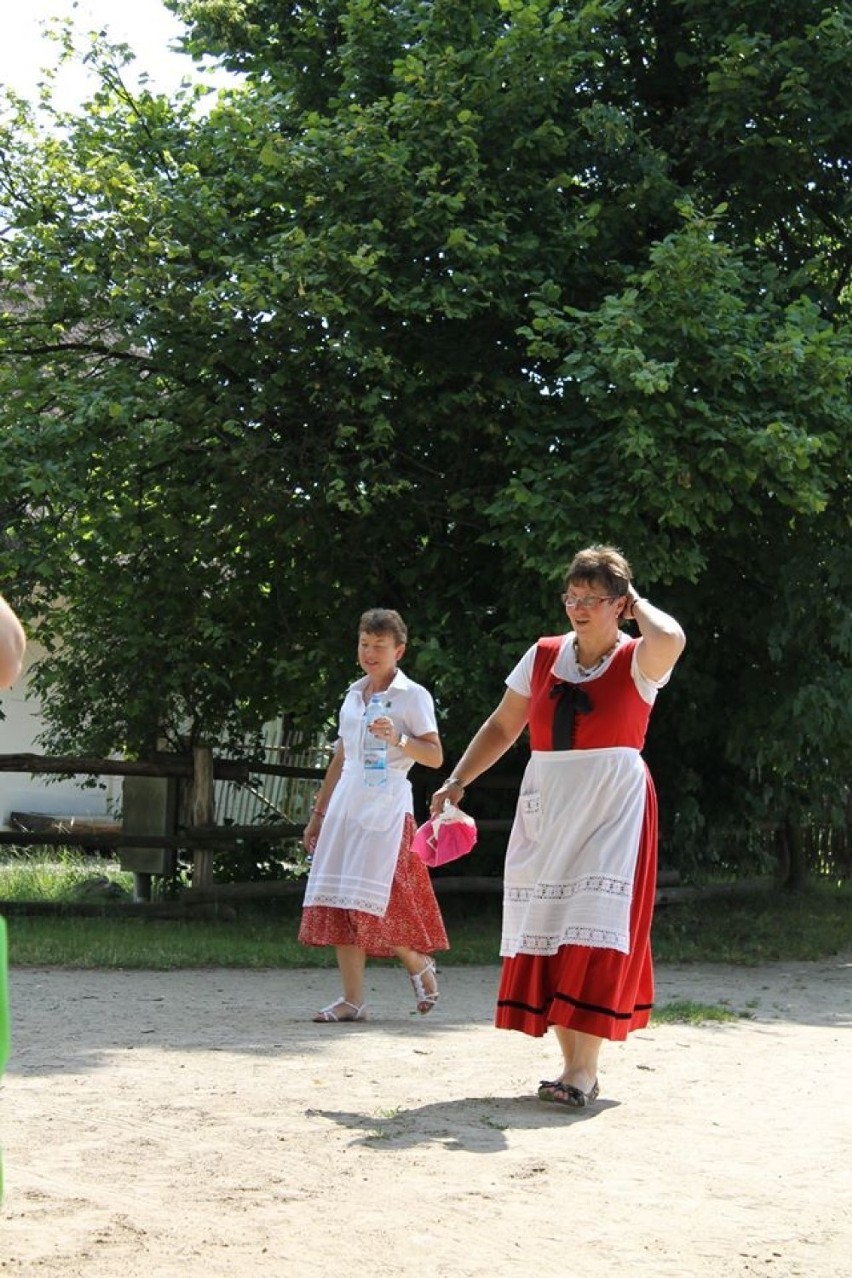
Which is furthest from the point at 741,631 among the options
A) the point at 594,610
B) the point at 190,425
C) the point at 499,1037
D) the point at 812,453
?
the point at 594,610

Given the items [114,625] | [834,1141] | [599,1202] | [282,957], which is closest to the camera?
[599,1202]

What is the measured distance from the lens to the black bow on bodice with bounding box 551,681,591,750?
650cm

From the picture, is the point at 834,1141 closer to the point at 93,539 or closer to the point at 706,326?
the point at 706,326

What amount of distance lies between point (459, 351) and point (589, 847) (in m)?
7.83

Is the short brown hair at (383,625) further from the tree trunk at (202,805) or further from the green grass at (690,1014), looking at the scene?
the tree trunk at (202,805)

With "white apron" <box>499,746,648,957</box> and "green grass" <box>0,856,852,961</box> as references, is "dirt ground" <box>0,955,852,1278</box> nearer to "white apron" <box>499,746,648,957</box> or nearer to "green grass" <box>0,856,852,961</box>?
"white apron" <box>499,746,648,957</box>

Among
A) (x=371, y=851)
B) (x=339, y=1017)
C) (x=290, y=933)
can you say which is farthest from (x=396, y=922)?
(x=290, y=933)

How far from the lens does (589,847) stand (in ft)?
21.3

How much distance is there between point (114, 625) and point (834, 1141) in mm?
10229

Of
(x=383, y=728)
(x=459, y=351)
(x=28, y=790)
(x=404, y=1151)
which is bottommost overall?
(x=404, y=1151)

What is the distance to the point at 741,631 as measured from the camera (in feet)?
47.2

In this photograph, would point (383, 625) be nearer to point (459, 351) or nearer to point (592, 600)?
point (592, 600)

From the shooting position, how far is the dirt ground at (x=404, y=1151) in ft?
14.5

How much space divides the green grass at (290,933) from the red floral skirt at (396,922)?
289 centimetres
